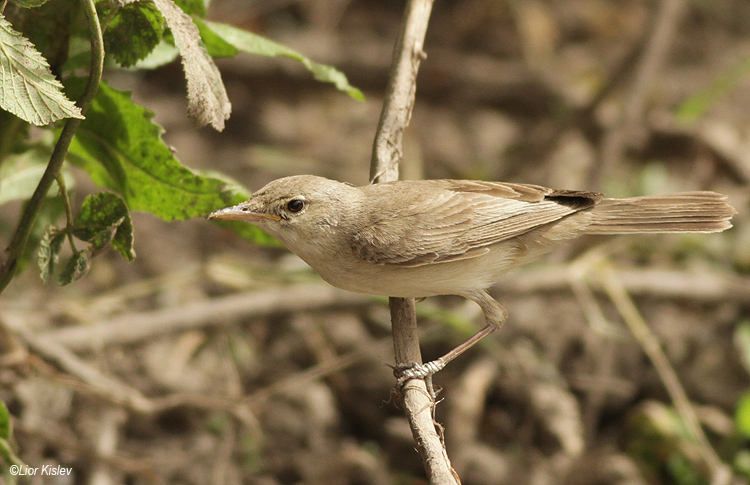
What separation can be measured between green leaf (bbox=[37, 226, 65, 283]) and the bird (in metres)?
0.73

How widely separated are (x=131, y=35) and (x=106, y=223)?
25.5 inches

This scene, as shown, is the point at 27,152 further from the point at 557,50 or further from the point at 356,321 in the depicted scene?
the point at 557,50

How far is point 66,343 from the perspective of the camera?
16.1 ft

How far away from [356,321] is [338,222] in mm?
2790

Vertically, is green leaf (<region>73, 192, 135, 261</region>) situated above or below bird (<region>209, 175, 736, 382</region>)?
below

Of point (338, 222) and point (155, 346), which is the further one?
point (155, 346)

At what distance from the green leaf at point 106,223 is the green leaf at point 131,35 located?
1.59 feet

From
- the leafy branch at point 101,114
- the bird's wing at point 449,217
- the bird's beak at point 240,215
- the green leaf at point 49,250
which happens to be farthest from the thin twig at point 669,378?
the green leaf at point 49,250

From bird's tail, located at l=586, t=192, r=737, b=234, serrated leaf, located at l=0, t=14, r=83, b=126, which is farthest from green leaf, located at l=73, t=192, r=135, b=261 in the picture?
bird's tail, located at l=586, t=192, r=737, b=234

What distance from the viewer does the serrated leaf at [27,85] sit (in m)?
2.02

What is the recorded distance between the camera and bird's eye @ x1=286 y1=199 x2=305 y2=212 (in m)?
3.39

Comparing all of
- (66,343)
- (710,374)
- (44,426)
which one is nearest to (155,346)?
(66,343)

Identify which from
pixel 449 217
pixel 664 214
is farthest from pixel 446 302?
pixel 449 217

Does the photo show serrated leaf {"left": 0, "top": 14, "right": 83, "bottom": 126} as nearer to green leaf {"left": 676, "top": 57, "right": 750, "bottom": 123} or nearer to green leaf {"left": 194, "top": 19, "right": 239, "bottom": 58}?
green leaf {"left": 194, "top": 19, "right": 239, "bottom": 58}
